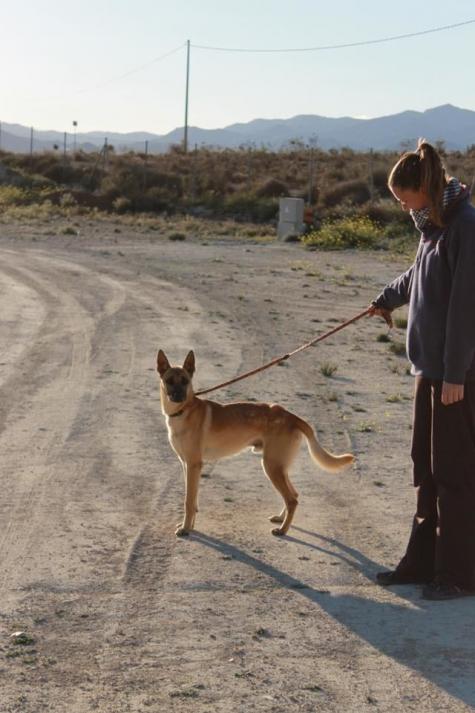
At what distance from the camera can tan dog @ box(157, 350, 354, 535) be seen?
7.16 m

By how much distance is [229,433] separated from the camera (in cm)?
725

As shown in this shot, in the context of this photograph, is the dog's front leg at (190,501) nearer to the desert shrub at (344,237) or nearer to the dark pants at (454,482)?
the dark pants at (454,482)

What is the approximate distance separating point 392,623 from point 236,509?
7.15 ft

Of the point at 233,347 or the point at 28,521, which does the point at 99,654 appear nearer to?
the point at 28,521

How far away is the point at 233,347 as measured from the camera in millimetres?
14266

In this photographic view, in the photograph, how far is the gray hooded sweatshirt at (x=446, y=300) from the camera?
580cm

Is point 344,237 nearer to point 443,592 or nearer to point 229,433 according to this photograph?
point 229,433

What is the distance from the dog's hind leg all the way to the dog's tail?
229mm

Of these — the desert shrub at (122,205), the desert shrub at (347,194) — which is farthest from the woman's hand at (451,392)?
the desert shrub at (122,205)

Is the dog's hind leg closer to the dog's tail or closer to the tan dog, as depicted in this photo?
the tan dog

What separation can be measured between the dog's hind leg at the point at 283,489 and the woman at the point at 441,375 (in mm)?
964

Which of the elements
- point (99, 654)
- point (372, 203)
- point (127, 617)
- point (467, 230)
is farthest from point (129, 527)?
point (372, 203)

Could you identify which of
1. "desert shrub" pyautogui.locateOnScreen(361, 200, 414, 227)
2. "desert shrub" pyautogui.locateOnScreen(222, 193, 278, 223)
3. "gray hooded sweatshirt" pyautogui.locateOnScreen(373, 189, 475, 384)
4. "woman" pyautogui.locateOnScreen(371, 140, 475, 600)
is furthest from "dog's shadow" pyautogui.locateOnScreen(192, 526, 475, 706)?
"desert shrub" pyautogui.locateOnScreen(222, 193, 278, 223)

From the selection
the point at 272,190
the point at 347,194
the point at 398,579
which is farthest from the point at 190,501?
the point at 272,190
